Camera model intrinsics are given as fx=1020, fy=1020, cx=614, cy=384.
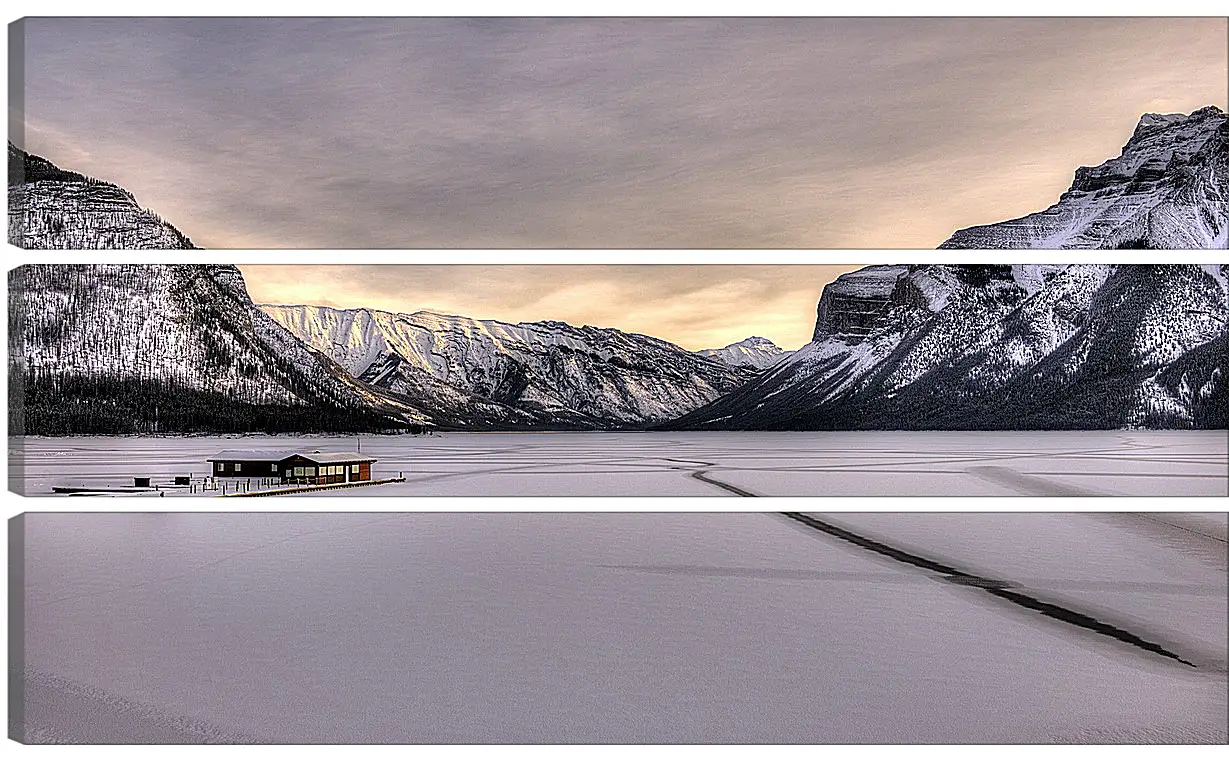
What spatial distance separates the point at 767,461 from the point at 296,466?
5.90ft

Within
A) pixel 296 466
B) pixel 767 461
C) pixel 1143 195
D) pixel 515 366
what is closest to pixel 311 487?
pixel 296 466

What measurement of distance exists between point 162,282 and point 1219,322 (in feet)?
13.1

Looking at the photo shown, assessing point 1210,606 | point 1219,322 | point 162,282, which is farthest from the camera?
point 1219,322

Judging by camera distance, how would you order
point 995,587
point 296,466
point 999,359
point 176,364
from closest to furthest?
point 995,587, point 176,364, point 296,466, point 999,359

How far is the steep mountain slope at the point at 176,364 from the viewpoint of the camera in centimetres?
280

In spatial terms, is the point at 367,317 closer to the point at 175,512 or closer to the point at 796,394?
the point at 175,512

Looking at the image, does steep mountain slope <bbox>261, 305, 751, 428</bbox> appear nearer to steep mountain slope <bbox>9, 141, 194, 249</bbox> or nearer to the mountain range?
the mountain range

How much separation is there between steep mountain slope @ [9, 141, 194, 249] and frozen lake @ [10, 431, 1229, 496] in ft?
2.20

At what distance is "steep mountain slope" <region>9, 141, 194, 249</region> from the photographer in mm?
2115

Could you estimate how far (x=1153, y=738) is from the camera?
1.62m

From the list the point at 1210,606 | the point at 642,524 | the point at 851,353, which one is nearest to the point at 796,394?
the point at 851,353

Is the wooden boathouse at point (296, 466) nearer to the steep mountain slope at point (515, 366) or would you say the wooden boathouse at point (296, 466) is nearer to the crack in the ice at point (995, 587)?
the steep mountain slope at point (515, 366)

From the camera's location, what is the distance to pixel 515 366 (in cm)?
391

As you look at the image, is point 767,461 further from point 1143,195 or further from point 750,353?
point 1143,195
